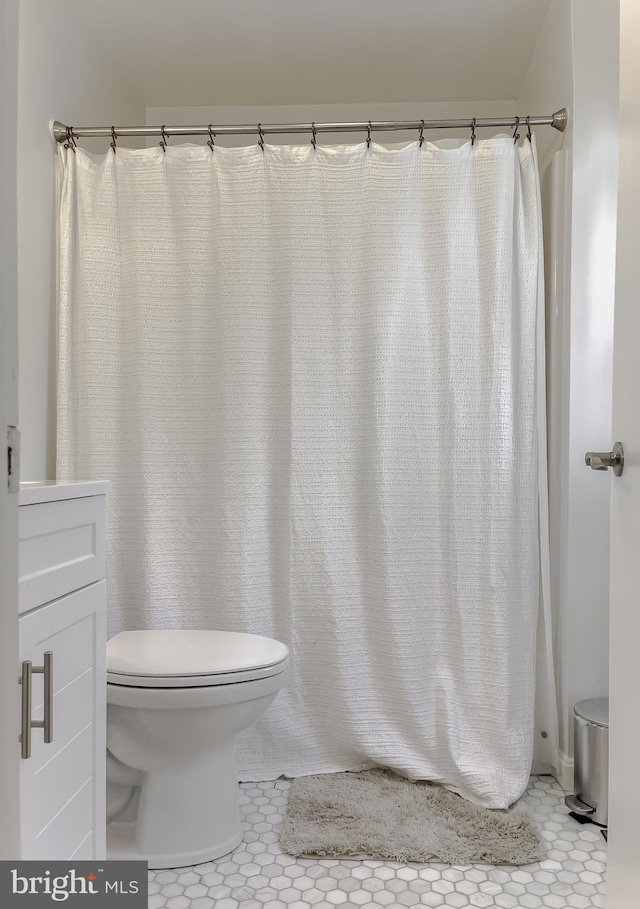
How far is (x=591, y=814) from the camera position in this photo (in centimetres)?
189

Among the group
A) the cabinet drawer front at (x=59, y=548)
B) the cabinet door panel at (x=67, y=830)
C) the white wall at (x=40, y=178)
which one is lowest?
the cabinet door panel at (x=67, y=830)

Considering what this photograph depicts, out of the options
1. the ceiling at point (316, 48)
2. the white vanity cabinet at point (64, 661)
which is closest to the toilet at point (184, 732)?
the white vanity cabinet at point (64, 661)

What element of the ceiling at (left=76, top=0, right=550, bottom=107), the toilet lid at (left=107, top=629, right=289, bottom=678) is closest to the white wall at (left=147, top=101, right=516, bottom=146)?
the ceiling at (left=76, top=0, right=550, bottom=107)

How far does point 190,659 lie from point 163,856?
1.43 ft

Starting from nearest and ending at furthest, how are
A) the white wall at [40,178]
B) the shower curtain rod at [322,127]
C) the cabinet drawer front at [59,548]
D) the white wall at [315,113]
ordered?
the cabinet drawer front at [59,548] → the white wall at [40,178] → the shower curtain rod at [322,127] → the white wall at [315,113]

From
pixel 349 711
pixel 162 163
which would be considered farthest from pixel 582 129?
pixel 349 711

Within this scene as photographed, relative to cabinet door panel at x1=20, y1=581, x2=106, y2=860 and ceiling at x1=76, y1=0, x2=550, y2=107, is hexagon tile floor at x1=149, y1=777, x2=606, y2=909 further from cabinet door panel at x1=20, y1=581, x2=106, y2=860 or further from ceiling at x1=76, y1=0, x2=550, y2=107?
ceiling at x1=76, y1=0, x2=550, y2=107

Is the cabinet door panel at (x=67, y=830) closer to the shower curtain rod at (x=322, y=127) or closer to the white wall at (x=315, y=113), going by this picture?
the shower curtain rod at (x=322, y=127)

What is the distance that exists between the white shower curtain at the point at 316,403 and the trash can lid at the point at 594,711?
0.26 metres

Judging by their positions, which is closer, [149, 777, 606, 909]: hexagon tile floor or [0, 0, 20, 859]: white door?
[0, 0, 20, 859]: white door

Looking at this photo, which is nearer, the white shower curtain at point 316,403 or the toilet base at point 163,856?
the toilet base at point 163,856

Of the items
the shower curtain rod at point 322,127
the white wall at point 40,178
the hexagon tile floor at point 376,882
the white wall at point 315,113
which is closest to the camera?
the hexagon tile floor at point 376,882

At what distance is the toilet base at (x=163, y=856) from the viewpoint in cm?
170

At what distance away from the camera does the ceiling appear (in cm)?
225
